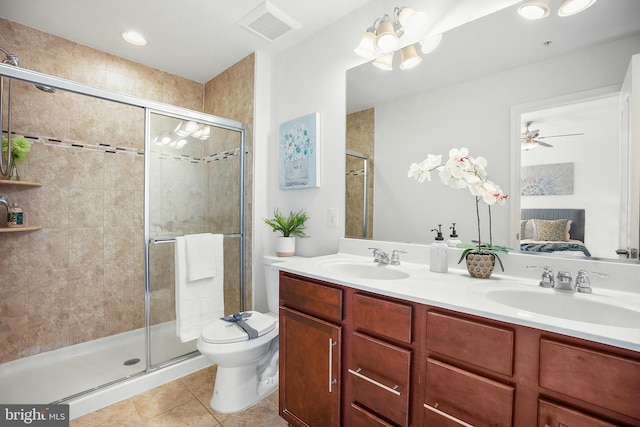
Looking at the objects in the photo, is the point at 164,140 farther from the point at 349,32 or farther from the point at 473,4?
the point at 473,4

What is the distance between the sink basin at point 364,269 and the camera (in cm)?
148

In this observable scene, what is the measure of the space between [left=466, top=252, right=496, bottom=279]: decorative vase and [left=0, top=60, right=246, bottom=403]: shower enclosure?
1.74 metres

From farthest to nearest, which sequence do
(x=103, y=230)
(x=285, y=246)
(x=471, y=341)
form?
(x=103, y=230) < (x=285, y=246) < (x=471, y=341)

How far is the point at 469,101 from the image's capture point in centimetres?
147

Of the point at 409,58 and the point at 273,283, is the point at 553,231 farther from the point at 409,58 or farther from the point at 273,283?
the point at 273,283

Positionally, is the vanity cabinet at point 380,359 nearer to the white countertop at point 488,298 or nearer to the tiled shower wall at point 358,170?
the white countertop at point 488,298

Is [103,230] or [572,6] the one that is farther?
[103,230]

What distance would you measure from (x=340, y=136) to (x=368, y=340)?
4.24ft

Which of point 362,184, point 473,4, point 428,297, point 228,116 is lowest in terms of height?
point 428,297

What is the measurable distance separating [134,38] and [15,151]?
112 cm

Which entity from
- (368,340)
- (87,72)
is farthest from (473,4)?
(87,72)

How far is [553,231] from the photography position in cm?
123

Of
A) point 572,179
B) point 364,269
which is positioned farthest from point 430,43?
point 364,269

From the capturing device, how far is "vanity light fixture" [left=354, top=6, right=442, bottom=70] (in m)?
1.59
